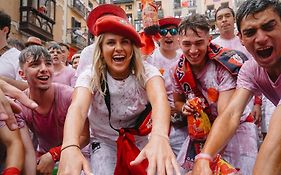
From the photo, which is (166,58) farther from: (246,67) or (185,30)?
(246,67)

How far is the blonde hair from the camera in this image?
8.36ft

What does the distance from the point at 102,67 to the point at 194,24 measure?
3.14ft

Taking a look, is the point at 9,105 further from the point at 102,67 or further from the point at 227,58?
the point at 227,58

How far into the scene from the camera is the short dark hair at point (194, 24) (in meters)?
3.17

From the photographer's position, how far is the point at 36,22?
18.7 m

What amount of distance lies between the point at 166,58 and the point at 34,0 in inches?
617

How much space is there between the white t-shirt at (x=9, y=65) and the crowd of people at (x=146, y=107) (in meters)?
0.20

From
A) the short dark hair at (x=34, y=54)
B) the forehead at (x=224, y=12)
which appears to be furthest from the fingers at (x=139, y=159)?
the forehead at (x=224, y=12)

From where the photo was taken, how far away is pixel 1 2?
15.9 m

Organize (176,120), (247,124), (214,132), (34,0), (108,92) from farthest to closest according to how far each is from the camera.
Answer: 1. (34,0)
2. (176,120)
3. (247,124)
4. (108,92)
5. (214,132)

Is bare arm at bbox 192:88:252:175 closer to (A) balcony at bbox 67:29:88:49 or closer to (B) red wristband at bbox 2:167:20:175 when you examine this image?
(B) red wristband at bbox 2:167:20:175

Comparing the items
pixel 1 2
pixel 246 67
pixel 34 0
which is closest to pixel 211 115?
pixel 246 67

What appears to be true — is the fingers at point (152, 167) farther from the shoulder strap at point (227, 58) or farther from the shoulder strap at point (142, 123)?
the shoulder strap at point (227, 58)

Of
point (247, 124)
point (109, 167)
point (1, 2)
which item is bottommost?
point (109, 167)
